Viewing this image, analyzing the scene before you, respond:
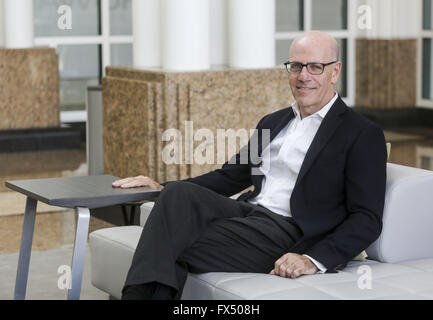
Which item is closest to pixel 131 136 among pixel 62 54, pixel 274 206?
pixel 274 206

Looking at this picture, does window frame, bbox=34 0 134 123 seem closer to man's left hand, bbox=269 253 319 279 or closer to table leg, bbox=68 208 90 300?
table leg, bbox=68 208 90 300

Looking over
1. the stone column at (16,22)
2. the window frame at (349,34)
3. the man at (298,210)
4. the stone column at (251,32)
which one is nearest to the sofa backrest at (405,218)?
the man at (298,210)

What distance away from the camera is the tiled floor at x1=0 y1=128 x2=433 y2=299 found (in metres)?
4.83

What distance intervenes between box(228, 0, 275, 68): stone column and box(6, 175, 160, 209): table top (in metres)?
3.39

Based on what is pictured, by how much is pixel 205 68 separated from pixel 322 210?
12.0 feet

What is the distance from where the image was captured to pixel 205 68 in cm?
707

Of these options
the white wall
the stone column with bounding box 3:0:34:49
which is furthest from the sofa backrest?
the stone column with bounding box 3:0:34:49

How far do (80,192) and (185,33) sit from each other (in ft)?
11.3

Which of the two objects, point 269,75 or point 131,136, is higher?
point 269,75

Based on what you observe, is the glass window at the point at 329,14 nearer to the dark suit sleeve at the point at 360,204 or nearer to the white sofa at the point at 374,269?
the white sofa at the point at 374,269

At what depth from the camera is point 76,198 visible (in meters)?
3.59

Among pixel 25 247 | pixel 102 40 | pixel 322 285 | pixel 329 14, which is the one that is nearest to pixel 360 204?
pixel 322 285

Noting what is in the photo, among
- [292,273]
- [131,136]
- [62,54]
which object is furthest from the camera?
[62,54]
